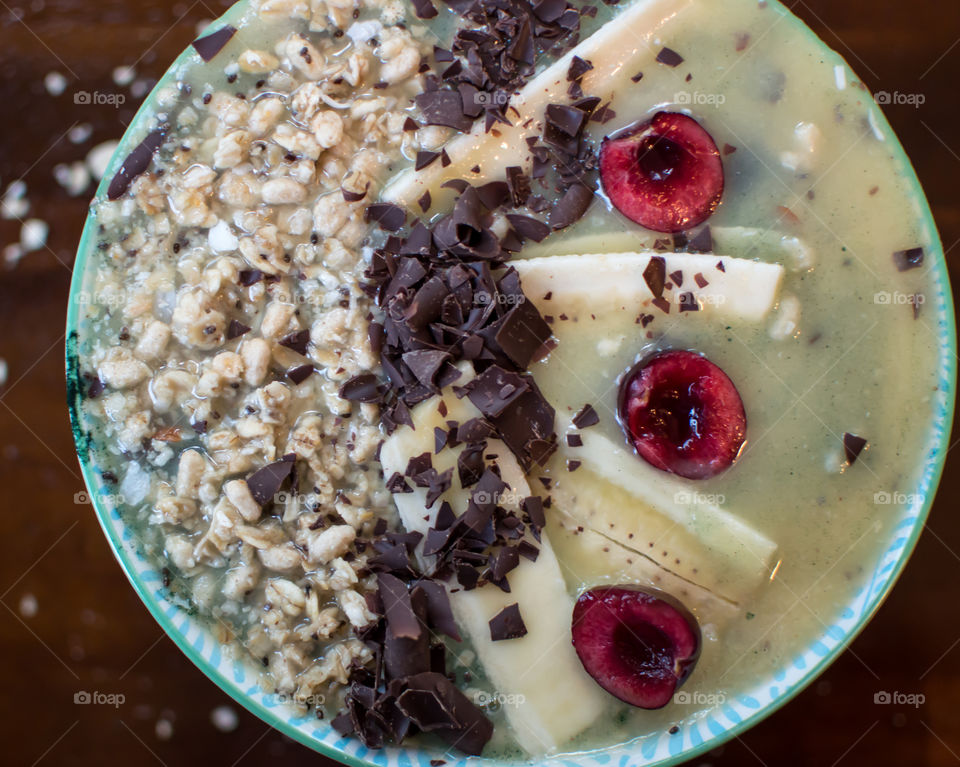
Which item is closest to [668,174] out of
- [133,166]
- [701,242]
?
[701,242]

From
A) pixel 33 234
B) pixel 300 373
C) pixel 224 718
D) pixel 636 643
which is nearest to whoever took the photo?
pixel 636 643

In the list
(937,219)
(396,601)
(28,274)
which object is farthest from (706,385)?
(28,274)

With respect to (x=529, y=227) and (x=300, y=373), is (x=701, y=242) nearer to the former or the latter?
(x=529, y=227)

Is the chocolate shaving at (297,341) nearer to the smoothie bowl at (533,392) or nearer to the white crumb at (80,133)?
Result: the smoothie bowl at (533,392)

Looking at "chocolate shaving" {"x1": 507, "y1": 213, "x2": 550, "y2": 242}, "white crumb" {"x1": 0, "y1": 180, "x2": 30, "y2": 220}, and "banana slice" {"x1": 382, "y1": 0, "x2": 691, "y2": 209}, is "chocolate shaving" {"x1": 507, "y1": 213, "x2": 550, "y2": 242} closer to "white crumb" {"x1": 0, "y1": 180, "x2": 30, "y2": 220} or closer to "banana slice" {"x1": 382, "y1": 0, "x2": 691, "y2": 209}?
"banana slice" {"x1": 382, "y1": 0, "x2": 691, "y2": 209}

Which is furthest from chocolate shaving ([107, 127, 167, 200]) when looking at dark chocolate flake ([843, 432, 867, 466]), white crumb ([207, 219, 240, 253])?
dark chocolate flake ([843, 432, 867, 466])
